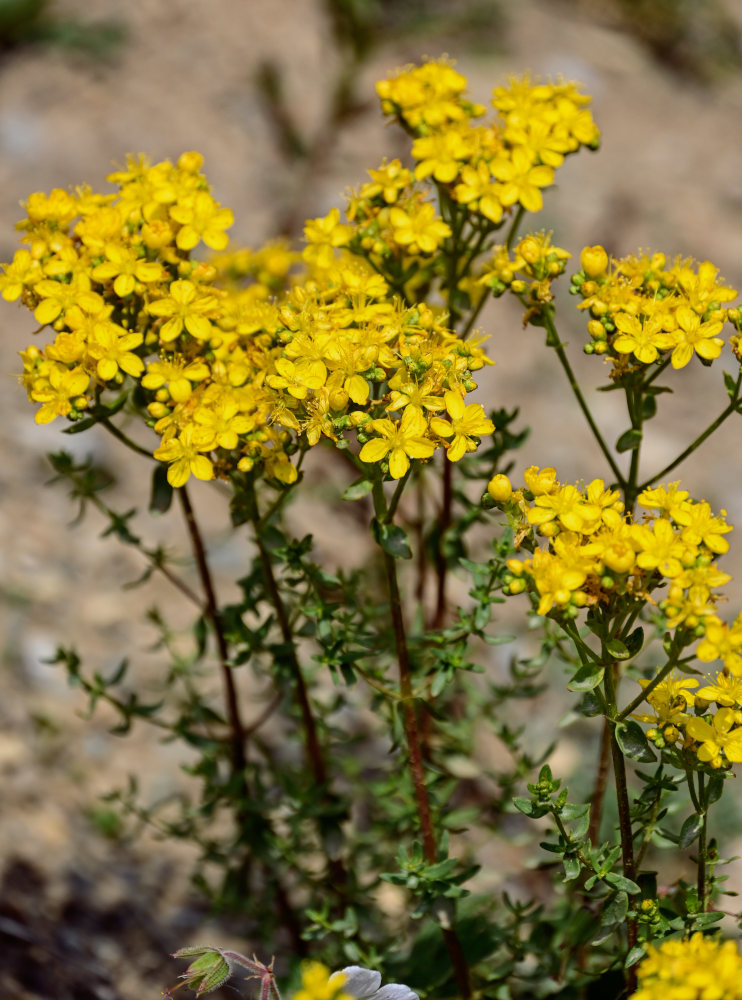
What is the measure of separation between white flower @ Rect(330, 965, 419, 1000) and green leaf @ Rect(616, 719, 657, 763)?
62 centimetres

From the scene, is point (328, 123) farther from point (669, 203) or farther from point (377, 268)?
point (377, 268)

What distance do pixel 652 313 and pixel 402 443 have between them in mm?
664

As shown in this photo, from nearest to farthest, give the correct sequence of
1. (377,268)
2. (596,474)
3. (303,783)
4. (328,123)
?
(377,268) → (303,783) → (596,474) → (328,123)

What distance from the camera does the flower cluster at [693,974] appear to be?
5.16ft

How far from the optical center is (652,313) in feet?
7.30

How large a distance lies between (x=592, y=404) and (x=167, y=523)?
2.23 metres

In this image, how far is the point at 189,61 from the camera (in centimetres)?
640

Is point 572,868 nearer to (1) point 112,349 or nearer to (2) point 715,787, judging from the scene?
(2) point 715,787

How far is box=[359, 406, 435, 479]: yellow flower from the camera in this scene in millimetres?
1960

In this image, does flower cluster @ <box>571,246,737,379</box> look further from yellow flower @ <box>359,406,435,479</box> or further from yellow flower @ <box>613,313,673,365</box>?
yellow flower @ <box>359,406,435,479</box>

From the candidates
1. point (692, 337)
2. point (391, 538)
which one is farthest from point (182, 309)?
point (692, 337)

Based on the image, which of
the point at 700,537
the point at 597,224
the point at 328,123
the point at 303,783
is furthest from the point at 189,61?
the point at 700,537

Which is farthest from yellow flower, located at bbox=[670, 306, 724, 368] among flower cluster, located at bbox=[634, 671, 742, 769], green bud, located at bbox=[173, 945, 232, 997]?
green bud, located at bbox=[173, 945, 232, 997]

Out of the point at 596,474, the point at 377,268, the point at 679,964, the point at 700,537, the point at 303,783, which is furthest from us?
the point at 596,474
